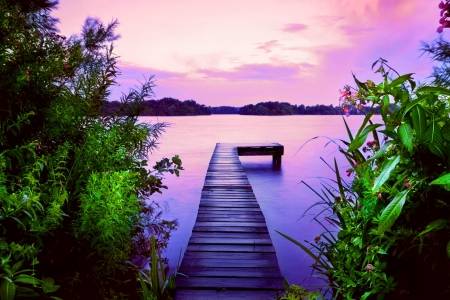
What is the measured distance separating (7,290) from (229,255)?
2.29 meters

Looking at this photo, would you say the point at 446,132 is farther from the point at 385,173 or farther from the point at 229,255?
the point at 229,255

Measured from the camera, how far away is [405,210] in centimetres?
149

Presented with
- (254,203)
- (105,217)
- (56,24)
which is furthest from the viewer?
(254,203)

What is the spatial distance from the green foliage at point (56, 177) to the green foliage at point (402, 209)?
3.75 feet

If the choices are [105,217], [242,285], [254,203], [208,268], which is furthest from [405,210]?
[254,203]

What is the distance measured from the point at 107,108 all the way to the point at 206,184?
149 inches

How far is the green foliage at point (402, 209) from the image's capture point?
129 cm

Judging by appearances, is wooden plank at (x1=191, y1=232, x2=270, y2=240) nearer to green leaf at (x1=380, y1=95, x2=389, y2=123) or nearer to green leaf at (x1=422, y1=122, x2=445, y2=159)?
green leaf at (x1=380, y1=95, x2=389, y2=123)

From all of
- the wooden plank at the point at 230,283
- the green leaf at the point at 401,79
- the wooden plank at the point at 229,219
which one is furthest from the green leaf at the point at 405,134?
the wooden plank at the point at 229,219

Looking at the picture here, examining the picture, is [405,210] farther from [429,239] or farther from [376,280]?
[376,280]

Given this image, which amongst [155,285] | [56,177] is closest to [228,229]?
[155,285]

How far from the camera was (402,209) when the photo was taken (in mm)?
1513

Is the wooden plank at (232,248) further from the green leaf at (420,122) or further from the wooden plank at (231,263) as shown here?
the green leaf at (420,122)

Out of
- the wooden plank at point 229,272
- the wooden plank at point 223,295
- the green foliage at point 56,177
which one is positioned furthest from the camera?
the wooden plank at point 229,272
